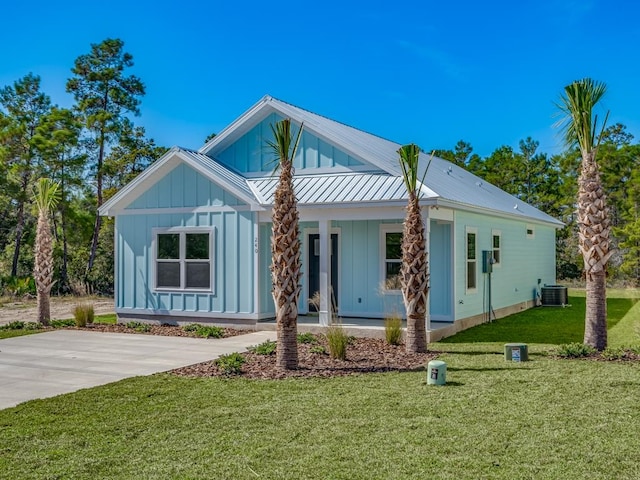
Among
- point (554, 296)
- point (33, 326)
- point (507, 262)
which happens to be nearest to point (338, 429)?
point (33, 326)

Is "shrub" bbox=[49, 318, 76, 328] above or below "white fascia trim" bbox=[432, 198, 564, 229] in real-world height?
below

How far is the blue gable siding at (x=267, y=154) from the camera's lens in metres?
13.6

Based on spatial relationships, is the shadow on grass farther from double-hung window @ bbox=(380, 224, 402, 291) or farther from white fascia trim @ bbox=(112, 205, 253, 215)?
white fascia trim @ bbox=(112, 205, 253, 215)

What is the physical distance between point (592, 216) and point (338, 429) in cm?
584

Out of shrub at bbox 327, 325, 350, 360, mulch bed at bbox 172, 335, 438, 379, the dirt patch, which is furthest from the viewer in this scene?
the dirt patch

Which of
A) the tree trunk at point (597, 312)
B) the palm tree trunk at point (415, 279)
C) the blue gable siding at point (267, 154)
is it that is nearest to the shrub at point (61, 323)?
the blue gable siding at point (267, 154)

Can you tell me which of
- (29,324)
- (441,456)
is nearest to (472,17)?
(29,324)

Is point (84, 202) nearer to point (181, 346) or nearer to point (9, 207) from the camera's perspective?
point (9, 207)

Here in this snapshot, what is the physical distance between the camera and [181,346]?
36.1ft

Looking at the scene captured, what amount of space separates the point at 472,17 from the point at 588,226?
11.6 metres

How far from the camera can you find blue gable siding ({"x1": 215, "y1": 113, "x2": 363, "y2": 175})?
1355 centimetres

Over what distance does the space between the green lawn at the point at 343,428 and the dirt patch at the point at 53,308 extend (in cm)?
991

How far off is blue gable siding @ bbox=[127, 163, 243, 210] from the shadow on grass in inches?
225

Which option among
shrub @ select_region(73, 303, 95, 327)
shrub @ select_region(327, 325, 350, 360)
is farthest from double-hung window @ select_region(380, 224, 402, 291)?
shrub @ select_region(73, 303, 95, 327)
